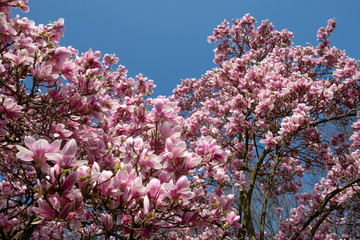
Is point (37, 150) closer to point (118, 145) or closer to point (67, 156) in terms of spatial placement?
point (67, 156)

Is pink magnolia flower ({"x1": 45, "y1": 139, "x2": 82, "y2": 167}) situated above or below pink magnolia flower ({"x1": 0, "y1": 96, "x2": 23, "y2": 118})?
below

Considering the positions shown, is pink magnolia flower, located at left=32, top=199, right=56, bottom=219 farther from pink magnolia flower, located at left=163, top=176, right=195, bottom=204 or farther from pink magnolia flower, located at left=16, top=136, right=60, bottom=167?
pink magnolia flower, located at left=163, top=176, right=195, bottom=204

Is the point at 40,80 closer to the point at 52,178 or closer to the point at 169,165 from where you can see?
the point at 52,178

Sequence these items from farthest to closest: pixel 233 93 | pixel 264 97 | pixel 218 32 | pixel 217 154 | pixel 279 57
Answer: pixel 218 32, pixel 279 57, pixel 233 93, pixel 264 97, pixel 217 154

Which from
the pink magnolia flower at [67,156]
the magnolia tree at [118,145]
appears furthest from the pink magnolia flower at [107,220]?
the pink magnolia flower at [67,156]

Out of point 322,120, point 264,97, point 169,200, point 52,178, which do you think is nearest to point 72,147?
point 52,178

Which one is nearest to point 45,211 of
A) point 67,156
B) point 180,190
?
point 67,156

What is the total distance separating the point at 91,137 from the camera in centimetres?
231

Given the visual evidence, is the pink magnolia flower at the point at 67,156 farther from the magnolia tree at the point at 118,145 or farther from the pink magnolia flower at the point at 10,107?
the pink magnolia flower at the point at 10,107

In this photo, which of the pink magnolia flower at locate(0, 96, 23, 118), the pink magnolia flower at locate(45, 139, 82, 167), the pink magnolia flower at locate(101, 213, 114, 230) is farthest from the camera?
the pink magnolia flower at locate(0, 96, 23, 118)

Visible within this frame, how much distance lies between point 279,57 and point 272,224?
8302 millimetres

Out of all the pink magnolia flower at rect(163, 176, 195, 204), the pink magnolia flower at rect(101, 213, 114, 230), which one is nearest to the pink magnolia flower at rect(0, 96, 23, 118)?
the pink magnolia flower at rect(101, 213, 114, 230)

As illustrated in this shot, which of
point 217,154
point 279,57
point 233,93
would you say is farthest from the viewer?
point 279,57

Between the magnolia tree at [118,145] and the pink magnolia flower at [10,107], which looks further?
the pink magnolia flower at [10,107]
